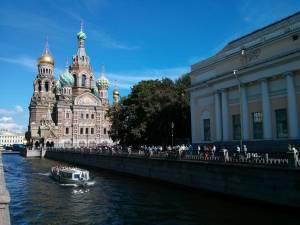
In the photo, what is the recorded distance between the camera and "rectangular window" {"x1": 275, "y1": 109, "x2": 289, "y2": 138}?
32688mm

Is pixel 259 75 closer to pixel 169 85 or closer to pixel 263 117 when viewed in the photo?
pixel 263 117

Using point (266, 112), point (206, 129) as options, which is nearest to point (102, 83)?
point (206, 129)

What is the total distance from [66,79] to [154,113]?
254ft

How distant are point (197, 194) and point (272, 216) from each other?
941 cm

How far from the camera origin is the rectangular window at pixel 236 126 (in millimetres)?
38094

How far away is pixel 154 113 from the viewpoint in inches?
2068

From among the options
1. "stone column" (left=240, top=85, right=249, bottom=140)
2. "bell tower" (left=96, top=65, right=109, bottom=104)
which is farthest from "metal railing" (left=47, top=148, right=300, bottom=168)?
"bell tower" (left=96, top=65, right=109, bottom=104)

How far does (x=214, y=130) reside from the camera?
137ft

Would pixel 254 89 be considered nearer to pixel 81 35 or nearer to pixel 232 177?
pixel 232 177

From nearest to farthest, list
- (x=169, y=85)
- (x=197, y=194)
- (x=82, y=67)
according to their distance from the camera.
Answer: (x=197, y=194) → (x=169, y=85) → (x=82, y=67)

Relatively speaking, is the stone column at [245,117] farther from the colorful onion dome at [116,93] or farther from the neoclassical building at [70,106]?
the colorful onion dome at [116,93]

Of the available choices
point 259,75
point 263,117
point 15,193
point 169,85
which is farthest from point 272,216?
point 169,85

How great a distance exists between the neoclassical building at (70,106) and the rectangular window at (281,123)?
82.5 meters

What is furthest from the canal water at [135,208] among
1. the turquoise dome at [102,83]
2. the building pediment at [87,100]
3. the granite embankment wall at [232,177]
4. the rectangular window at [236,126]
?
the turquoise dome at [102,83]
